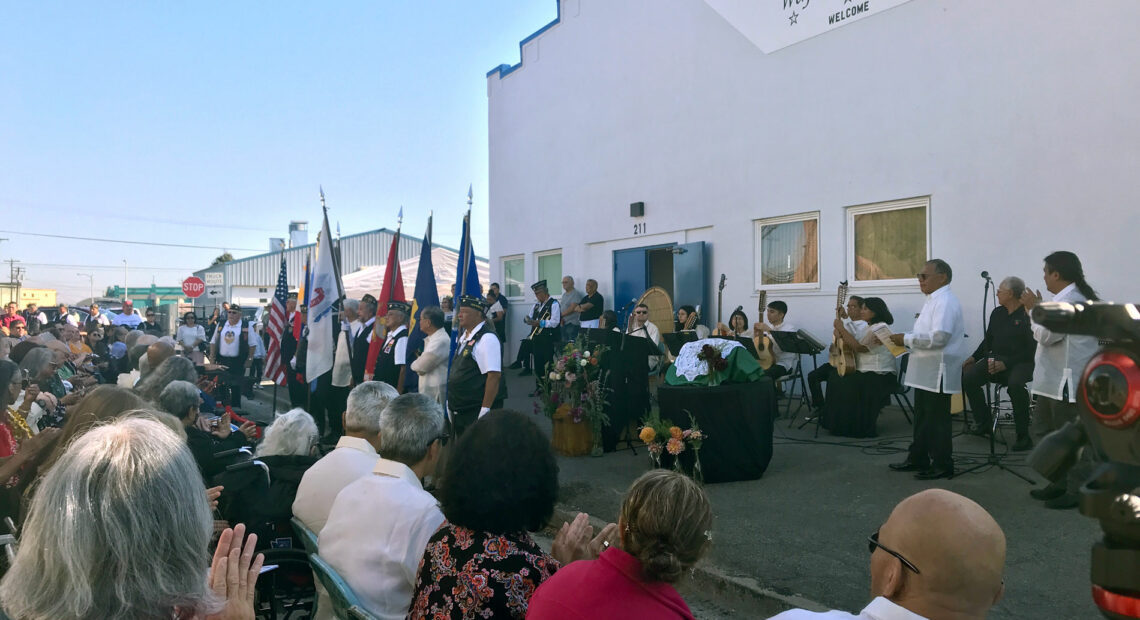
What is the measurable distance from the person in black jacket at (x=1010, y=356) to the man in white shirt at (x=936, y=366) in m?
0.87

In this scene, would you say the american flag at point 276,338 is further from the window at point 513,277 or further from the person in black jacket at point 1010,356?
the person in black jacket at point 1010,356

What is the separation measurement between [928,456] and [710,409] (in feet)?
6.41

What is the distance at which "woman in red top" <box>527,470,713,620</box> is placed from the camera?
2.05m

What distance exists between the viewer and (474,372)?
6812 millimetres

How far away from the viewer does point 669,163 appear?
497 inches

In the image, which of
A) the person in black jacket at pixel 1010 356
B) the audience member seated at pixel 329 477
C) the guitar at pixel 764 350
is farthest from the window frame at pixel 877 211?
the audience member seated at pixel 329 477

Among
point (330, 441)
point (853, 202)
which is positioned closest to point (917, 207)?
point (853, 202)

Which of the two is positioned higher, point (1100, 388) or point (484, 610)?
point (1100, 388)

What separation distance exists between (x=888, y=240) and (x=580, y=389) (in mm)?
4447

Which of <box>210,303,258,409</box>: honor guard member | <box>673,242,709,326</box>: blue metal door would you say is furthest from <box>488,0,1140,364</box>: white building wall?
<box>210,303,258,409</box>: honor guard member

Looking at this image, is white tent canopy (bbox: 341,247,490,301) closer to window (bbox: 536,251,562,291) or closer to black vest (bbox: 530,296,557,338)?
window (bbox: 536,251,562,291)

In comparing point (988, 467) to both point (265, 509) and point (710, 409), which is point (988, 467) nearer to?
point (710, 409)

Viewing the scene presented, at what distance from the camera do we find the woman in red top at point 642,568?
205cm

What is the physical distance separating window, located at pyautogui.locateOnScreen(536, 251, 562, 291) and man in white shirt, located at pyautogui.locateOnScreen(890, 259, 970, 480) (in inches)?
378
